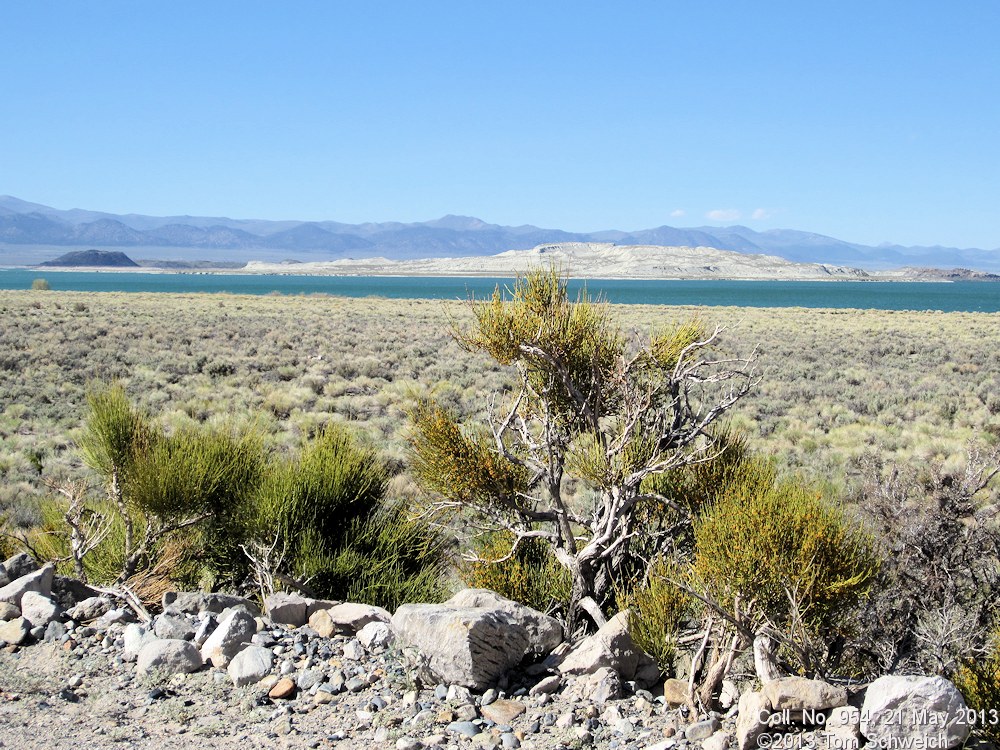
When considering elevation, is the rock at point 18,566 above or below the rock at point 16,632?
above

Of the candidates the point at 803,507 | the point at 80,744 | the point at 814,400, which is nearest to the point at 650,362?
the point at 803,507

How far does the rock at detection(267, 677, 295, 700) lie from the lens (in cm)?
455

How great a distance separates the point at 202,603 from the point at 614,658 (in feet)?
9.25

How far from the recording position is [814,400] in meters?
19.4

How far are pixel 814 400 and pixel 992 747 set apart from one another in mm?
16414

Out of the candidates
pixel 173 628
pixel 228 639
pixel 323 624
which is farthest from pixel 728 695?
pixel 173 628

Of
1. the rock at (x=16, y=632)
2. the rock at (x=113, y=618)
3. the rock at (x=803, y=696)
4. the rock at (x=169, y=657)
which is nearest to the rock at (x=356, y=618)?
the rock at (x=169, y=657)

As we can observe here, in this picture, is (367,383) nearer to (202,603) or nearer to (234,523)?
(234,523)

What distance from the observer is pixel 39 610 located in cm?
539

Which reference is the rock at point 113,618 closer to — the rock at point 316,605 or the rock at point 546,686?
the rock at point 316,605

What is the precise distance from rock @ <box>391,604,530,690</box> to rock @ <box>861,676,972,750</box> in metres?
1.88

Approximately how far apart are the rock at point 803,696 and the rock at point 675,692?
55 centimetres

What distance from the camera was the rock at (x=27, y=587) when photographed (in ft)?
18.5

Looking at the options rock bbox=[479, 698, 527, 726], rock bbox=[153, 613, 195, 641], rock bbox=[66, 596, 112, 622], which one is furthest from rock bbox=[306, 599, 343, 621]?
rock bbox=[479, 698, 527, 726]
